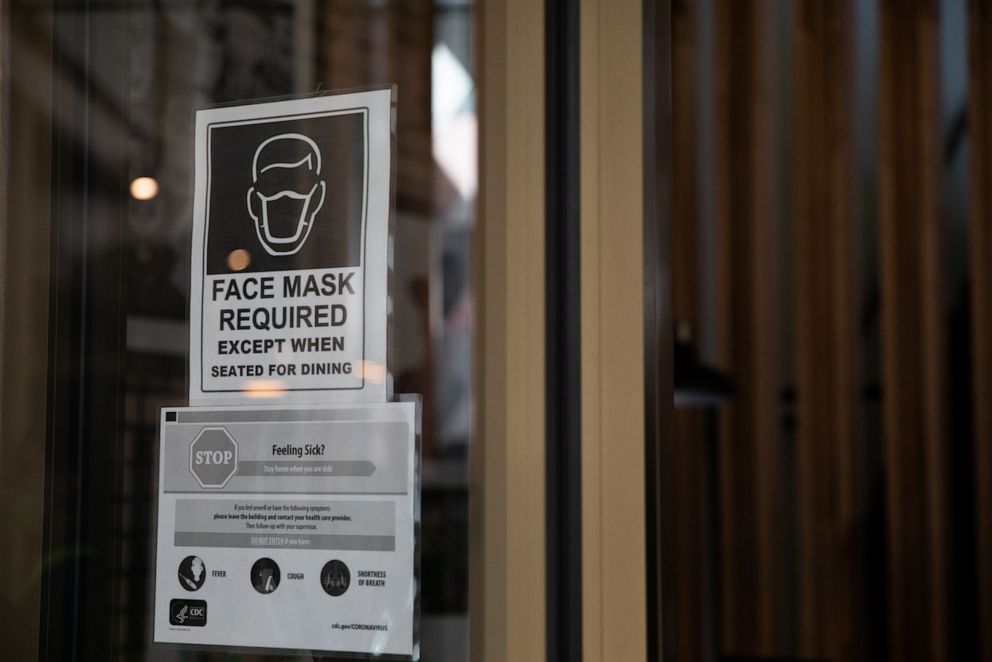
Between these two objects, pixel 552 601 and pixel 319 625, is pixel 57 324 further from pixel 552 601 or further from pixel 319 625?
pixel 552 601

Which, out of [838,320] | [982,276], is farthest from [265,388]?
[982,276]

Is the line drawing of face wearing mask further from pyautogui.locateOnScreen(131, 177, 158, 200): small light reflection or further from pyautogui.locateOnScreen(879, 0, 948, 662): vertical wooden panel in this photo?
pyautogui.locateOnScreen(879, 0, 948, 662): vertical wooden panel

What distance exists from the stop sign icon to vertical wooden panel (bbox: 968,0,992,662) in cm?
290

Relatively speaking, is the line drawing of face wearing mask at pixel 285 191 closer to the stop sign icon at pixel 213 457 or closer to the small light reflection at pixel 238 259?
the small light reflection at pixel 238 259

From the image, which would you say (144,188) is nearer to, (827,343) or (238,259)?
(238,259)

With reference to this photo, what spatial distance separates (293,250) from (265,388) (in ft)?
0.37

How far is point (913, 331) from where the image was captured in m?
3.38

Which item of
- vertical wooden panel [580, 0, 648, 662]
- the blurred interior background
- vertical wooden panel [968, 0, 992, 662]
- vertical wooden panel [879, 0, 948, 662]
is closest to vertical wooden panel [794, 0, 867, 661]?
the blurred interior background

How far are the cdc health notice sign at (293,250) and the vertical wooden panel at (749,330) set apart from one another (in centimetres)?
280

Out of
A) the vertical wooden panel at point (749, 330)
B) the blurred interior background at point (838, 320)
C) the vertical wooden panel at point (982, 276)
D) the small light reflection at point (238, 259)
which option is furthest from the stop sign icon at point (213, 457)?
the vertical wooden panel at point (982, 276)

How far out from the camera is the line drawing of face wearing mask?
83 cm

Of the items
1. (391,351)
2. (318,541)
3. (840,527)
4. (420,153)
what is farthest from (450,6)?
(840,527)

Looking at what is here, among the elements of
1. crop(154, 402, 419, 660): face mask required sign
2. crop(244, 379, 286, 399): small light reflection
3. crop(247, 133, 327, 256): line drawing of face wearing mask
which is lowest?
crop(154, 402, 419, 660): face mask required sign

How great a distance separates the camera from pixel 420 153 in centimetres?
80
